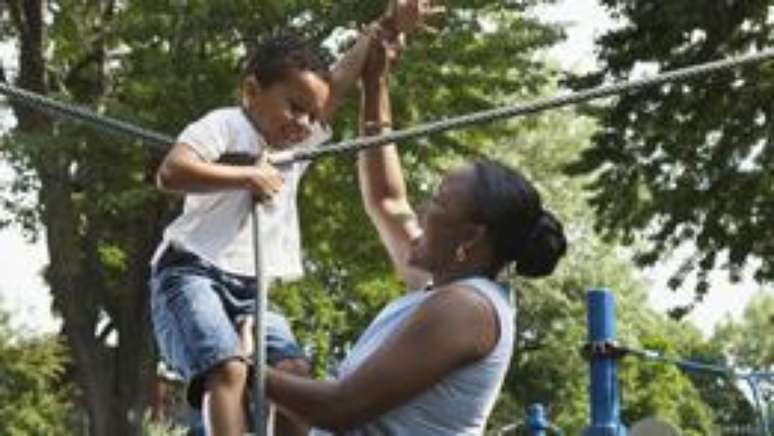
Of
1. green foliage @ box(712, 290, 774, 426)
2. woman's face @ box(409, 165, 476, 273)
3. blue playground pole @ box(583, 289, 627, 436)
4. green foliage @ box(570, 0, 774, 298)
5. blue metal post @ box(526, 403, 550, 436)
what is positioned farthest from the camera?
green foliage @ box(712, 290, 774, 426)

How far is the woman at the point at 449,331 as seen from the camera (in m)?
2.56

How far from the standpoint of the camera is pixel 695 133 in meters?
12.5

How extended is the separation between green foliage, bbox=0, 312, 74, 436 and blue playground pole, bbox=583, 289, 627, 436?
20496mm

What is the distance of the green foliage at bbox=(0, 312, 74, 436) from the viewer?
2583 cm

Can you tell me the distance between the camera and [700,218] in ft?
43.3

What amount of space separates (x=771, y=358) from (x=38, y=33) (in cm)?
4116

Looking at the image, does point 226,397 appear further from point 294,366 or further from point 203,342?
point 294,366

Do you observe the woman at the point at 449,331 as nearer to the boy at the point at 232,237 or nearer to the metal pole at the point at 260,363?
the metal pole at the point at 260,363

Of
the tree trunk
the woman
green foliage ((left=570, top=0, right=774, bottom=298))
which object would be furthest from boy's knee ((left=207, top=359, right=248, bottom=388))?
the tree trunk

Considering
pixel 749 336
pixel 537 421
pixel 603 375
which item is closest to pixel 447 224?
pixel 603 375

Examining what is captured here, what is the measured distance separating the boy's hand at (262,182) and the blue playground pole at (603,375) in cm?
304

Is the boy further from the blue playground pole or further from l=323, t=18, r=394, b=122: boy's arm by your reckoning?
the blue playground pole

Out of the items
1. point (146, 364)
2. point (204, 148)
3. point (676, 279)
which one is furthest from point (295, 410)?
point (146, 364)

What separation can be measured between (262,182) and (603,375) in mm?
3244
